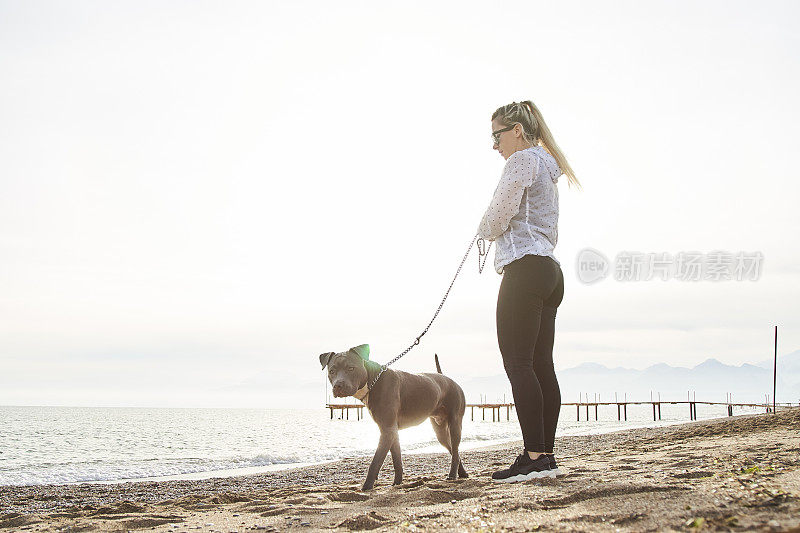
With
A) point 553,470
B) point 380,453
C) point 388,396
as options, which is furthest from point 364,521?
point 388,396

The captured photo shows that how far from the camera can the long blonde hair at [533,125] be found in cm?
444

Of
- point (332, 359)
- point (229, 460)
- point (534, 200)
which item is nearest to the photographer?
point (534, 200)

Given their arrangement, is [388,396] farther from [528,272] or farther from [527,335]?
[528,272]

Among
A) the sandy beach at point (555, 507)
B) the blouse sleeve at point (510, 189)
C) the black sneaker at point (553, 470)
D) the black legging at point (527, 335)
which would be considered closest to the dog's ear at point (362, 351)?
the sandy beach at point (555, 507)

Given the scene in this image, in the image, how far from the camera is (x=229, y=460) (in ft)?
58.5

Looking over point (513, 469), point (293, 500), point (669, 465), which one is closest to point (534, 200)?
point (513, 469)

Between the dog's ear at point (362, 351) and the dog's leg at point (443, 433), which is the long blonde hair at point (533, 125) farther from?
the dog's leg at point (443, 433)

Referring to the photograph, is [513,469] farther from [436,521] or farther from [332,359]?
[332,359]

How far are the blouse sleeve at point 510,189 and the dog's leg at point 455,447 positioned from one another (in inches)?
99.5

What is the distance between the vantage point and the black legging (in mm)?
3904

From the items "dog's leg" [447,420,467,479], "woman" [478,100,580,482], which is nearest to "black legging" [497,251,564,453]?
"woman" [478,100,580,482]

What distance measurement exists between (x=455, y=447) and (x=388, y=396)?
94 cm

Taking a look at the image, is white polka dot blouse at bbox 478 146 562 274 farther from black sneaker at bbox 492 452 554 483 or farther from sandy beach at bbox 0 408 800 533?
sandy beach at bbox 0 408 800 533

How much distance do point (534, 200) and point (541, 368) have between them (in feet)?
3.89
